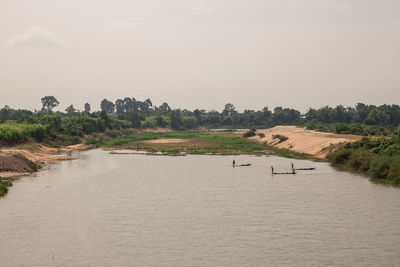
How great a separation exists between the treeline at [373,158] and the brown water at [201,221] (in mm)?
2432

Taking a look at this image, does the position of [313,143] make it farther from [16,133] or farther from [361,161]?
[16,133]

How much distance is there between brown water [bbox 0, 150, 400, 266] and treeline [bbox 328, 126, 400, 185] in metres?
2.43

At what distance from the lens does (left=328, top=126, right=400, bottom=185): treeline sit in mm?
49406

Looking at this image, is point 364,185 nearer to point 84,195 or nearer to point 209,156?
point 84,195

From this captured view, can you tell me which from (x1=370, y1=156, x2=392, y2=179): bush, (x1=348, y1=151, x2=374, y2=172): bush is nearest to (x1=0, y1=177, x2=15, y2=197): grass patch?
(x1=370, y1=156, x2=392, y2=179): bush

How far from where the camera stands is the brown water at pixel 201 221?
1008 inches

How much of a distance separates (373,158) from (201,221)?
33.0 meters

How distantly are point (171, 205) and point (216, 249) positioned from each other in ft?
41.5

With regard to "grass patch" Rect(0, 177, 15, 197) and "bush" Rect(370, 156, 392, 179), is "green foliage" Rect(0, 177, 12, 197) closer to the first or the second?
"grass patch" Rect(0, 177, 15, 197)

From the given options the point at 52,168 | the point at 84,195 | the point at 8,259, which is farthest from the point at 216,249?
the point at 52,168

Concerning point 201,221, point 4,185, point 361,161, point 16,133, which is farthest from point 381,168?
point 16,133

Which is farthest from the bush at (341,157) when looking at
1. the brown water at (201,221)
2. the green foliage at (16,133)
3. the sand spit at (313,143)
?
the green foliage at (16,133)

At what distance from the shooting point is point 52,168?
2645 inches

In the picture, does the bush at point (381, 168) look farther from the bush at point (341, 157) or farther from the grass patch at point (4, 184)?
the grass patch at point (4, 184)
